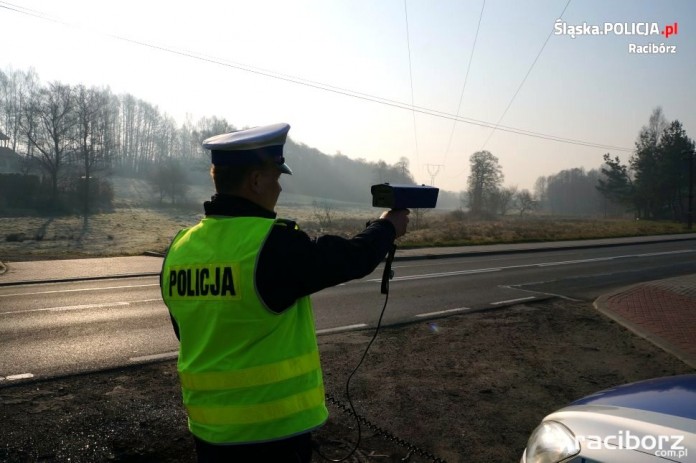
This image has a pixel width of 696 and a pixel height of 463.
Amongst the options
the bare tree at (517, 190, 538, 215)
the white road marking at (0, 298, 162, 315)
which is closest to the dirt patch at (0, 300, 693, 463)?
the white road marking at (0, 298, 162, 315)

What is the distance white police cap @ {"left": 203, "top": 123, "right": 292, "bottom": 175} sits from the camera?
77.0 inches

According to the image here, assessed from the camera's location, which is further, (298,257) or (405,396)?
(405,396)

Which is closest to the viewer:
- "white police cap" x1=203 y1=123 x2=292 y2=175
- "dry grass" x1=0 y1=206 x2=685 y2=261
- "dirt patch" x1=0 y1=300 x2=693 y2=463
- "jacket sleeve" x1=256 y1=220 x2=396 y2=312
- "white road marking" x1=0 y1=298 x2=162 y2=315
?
"jacket sleeve" x1=256 y1=220 x2=396 y2=312

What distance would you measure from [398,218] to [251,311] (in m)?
0.74

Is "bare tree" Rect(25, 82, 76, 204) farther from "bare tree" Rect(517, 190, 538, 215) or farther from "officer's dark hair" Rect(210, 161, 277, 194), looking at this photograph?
"bare tree" Rect(517, 190, 538, 215)

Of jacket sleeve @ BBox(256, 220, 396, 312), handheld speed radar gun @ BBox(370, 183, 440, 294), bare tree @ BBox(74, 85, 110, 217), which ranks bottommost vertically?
jacket sleeve @ BBox(256, 220, 396, 312)

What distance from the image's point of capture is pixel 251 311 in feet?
5.74

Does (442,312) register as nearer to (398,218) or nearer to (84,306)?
(84,306)

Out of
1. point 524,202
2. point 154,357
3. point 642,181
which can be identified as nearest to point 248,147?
point 154,357

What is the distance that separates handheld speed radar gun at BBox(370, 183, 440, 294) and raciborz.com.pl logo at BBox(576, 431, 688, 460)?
1011 millimetres

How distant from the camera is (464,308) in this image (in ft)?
32.7

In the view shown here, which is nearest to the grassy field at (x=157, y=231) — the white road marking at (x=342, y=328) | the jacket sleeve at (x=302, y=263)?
the white road marking at (x=342, y=328)

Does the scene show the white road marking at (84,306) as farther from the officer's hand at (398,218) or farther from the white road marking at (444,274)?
the officer's hand at (398,218)

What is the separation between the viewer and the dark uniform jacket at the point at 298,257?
68.7 inches
